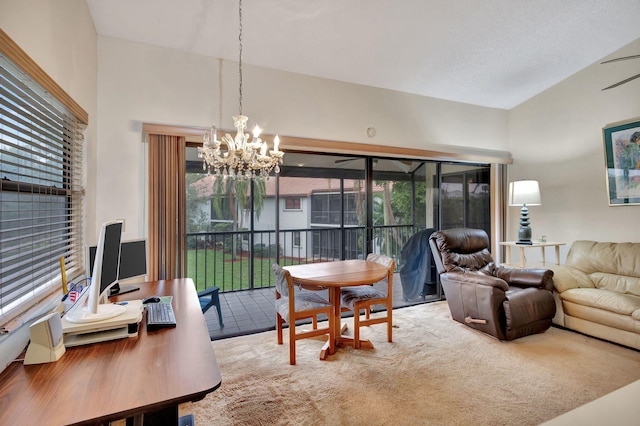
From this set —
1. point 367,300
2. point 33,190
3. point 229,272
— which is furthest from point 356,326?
→ point 33,190

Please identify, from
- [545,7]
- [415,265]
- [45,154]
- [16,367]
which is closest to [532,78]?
[545,7]

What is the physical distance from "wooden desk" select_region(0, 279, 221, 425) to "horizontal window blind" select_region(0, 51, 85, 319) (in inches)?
18.3

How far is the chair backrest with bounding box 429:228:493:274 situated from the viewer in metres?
3.63

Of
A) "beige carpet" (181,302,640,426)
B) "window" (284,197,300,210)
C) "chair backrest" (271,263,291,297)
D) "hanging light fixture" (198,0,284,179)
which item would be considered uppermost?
"hanging light fixture" (198,0,284,179)

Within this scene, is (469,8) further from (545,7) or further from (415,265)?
(415,265)

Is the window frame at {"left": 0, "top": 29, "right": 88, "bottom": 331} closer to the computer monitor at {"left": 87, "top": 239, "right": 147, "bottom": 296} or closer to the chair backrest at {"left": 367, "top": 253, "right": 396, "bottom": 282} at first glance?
the computer monitor at {"left": 87, "top": 239, "right": 147, "bottom": 296}

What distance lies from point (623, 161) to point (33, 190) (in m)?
5.37

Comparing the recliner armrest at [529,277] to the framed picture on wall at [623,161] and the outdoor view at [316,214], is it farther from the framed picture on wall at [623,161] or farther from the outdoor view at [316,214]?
the framed picture on wall at [623,161]

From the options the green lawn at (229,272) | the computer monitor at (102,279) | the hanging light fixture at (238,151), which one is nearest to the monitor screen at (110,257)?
the computer monitor at (102,279)

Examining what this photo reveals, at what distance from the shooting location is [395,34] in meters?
2.99

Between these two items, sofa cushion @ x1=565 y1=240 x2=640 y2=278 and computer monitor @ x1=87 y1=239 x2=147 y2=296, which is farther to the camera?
sofa cushion @ x1=565 y1=240 x2=640 y2=278

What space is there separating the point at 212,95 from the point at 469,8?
2506 mm

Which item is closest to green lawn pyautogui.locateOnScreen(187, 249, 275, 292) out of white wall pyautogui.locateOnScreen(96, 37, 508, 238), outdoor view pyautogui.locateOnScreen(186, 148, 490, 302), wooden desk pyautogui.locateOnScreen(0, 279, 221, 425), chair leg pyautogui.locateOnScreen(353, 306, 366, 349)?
outdoor view pyautogui.locateOnScreen(186, 148, 490, 302)

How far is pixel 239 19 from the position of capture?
266 centimetres
